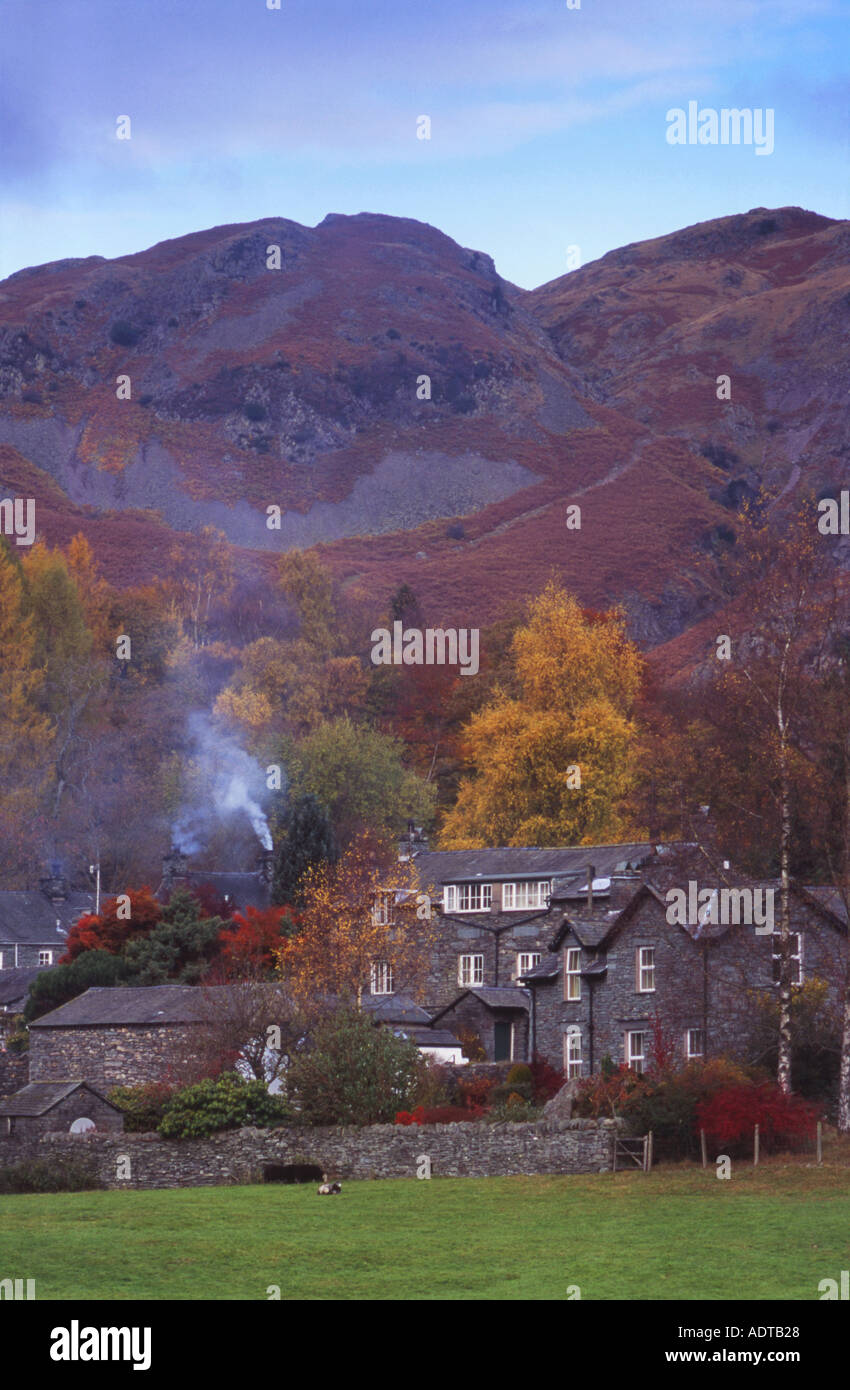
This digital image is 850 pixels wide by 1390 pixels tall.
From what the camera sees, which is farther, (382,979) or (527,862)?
(527,862)

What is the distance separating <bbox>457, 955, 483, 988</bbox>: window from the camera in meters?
57.3

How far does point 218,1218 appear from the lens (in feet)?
98.4

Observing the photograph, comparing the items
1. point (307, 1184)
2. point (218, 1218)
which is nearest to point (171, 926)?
point (307, 1184)

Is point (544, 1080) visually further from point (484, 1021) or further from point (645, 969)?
point (484, 1021)

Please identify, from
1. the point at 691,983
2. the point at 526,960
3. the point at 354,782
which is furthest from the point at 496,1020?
the point at 354,782

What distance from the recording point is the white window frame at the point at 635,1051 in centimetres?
4522

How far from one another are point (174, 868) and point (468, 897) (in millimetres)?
18943

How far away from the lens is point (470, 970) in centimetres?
5747

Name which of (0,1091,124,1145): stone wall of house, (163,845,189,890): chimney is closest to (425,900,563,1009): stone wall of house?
(0,1091,124,1145): stone wall of house

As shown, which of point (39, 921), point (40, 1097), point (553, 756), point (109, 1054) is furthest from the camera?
point (39, 921)

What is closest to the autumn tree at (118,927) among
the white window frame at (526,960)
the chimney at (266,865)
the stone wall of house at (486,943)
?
the stone wall of house at (486,943)

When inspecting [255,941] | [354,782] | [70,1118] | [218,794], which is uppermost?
[354,782]

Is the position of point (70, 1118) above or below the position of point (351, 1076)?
below
